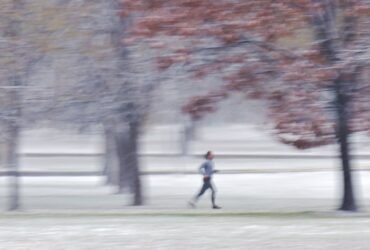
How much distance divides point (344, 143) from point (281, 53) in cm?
254

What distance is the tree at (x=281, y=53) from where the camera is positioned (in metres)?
19.8

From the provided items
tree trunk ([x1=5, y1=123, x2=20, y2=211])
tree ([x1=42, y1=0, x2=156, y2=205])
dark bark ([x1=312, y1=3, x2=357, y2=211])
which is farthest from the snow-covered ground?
dark bark ([x1=312, y1=3, x2=357, y2=211])

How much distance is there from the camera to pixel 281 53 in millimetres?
20906

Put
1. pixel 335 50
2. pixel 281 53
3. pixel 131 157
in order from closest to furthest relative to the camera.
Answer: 1. pixel 335 50
2. pixel 281 53
3. pixel 131 157

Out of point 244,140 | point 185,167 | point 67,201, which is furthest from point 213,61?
point 244,140

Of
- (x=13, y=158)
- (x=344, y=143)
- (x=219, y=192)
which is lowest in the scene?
(x=219, y=192)

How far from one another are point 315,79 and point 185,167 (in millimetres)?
31664

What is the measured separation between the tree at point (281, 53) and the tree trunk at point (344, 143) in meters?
0.02

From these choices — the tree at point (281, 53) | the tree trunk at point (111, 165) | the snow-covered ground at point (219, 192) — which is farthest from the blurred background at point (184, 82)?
the tree trunk at point (111, 165)

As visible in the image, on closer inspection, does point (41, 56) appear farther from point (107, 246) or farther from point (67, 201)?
point (107, 246)

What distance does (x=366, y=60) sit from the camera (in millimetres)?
19016

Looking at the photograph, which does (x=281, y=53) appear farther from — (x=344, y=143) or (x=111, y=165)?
(x=111, y=165)

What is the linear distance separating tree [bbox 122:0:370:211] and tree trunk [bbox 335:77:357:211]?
0.9 inches

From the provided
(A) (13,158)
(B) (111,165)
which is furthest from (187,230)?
(B) (111,165)
